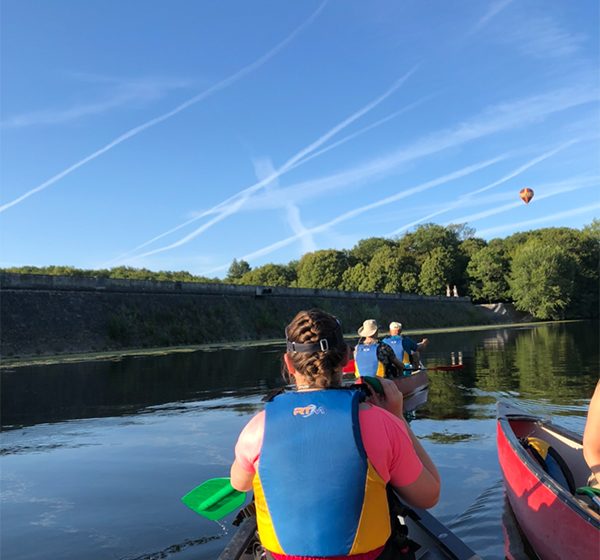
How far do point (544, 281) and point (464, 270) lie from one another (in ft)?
60.0

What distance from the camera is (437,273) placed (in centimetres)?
8894

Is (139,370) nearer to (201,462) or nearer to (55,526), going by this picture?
(201,462)

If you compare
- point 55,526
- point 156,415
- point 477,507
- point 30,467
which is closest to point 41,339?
point 156,415

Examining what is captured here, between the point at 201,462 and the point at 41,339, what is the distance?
29277 mm

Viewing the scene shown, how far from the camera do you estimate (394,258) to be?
303 ft

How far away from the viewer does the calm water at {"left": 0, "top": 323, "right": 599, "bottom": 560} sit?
569 cm

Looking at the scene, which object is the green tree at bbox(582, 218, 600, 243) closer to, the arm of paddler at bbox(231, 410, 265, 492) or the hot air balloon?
the hot air balloon

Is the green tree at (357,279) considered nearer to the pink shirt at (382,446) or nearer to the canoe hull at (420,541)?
the canoe hull at (420,541)

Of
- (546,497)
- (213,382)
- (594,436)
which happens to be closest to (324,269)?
(213,382)

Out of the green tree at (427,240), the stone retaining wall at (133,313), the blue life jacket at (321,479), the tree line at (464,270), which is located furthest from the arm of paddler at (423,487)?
the green tree at (427,240)

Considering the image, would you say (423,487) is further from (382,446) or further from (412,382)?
(412,382)

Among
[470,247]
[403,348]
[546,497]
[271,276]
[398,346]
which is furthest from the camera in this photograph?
[271,276]

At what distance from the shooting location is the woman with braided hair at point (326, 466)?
2.56 metres

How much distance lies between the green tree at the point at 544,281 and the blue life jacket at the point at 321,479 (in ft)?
263
